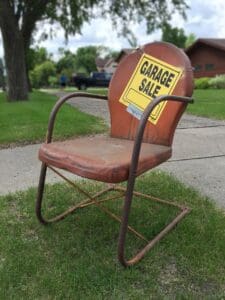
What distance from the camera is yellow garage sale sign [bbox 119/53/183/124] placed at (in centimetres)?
288

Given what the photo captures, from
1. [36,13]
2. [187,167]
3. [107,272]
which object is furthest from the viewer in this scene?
[36,13]

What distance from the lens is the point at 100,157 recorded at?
2.35 metres

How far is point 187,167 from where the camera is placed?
4246mm

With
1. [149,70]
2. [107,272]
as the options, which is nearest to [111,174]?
[107,272]

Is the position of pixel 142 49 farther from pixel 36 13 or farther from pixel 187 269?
pixel 36 13

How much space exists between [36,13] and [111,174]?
12.6 meters

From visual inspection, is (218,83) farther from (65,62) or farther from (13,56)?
(65,62)

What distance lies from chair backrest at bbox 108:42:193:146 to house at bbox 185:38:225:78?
1190 inches

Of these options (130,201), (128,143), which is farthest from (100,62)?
(130,201)

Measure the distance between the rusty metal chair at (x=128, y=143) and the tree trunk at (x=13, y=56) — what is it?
8.79m

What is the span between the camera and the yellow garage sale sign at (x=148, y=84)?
2881 millimetres

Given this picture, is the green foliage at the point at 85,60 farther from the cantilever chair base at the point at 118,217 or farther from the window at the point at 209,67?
the cantilever chair base at the point at 118,217

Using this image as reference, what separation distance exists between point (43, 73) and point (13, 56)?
143 ft

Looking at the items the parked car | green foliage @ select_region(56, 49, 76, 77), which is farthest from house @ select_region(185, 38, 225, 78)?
green foliage @ select_region(56, 49, 76, 77)
